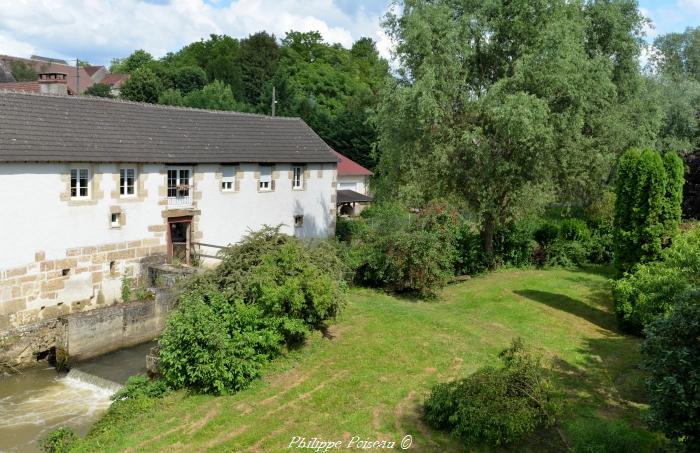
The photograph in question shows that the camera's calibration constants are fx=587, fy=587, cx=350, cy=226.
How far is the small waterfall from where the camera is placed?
15673 millimetres

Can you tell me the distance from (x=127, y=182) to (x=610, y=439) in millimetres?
18353

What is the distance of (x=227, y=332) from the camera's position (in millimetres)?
13195

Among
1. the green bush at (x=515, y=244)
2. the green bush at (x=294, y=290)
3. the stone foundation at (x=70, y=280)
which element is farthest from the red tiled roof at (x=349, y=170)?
the green bush at (x=294, y=290)

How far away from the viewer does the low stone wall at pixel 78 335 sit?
1728cm

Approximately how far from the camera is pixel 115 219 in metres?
21.4

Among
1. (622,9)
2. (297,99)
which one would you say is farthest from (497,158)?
(297,99)

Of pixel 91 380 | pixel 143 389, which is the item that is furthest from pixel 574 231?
pixel 91 380

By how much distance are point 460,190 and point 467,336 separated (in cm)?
771

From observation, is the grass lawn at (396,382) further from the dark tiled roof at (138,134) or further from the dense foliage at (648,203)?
the dark tiled roof at (138,134)

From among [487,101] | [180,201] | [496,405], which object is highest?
[487,101]

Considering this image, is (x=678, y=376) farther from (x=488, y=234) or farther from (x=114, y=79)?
(x=114, y=79)

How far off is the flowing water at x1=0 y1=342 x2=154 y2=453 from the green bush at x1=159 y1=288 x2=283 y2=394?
280 cm

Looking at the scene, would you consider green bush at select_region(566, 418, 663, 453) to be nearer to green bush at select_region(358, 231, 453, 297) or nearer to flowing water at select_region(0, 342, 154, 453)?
green bush at select_region(358, 231, 453, 297)

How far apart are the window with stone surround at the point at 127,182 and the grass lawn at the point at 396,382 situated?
940 centimetres
